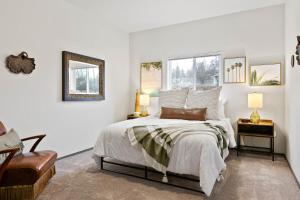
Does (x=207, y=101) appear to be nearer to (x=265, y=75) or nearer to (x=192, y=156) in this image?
(x=265, y=75)

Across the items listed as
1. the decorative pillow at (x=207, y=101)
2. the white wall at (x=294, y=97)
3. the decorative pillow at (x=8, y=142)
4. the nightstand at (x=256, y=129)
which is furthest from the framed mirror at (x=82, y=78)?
the white wall at (x=294, y=97)

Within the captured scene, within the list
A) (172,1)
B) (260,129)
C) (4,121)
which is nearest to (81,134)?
(4,121)

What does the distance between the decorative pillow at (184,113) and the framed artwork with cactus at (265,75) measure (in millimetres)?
1230

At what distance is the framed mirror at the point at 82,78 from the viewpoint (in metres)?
3.55

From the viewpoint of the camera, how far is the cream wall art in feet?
16.1

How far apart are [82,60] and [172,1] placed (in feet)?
6.56

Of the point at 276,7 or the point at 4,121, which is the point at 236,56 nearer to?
the point at 276,7

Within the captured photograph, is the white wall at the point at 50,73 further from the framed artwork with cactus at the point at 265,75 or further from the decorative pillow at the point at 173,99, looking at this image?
the framed artwork with cactus at the point at 265,75

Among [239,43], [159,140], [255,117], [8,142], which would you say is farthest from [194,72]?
[8,142]

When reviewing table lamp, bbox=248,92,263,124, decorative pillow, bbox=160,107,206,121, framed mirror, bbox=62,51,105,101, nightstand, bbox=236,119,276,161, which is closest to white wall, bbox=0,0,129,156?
framed mirror, bbox=62,51,105,101

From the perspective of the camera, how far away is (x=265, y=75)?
3752mm

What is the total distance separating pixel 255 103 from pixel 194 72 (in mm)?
1502

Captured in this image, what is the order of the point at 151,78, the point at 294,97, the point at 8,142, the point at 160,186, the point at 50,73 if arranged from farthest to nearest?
the point at 151,78 < the point at 50,73 < the point at 294,97 < the point at 160,186 < the point at 8,142

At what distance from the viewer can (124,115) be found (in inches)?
203
